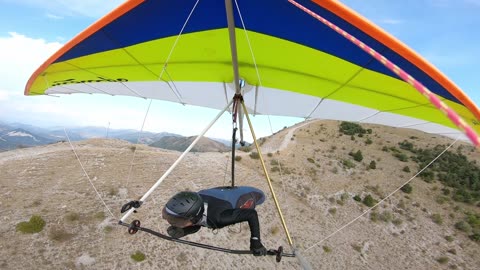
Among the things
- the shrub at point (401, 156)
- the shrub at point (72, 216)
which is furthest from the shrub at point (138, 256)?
the shrub at point (401, 156)

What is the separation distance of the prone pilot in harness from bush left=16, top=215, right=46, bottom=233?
1113 centimetres

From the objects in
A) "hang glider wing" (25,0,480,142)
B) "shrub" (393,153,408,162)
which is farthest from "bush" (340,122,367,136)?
"hang glider wing" (25,0,480,142)

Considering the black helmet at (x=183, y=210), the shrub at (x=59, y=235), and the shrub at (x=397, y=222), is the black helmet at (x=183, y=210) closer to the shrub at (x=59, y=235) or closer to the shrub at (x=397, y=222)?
the shrub at (x=59, y=235)

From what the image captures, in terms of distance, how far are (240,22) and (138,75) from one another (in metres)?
3.78

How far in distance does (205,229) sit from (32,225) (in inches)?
303

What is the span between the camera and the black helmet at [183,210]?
379cm

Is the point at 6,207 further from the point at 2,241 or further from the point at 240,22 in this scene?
the point at 240,22

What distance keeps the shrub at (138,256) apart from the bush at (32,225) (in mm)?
4119

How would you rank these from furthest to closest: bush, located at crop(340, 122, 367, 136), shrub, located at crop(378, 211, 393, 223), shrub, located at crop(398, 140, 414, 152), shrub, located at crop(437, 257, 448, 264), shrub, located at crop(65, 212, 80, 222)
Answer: bush, located at crop(340, 122, 367, 136), shrub, located at crop(398, 140, 414, 152), shrub, located at crop(378, 211, 393, 223), shrub, located at crop(437, 257, 448, 264), shrub, located at crop(65, 212, 80, 222)

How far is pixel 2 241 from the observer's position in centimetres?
1109

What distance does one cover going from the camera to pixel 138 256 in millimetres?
11930

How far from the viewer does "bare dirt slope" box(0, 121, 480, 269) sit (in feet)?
39.4

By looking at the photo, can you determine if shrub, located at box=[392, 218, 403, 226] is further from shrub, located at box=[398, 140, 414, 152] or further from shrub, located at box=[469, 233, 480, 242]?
shrub, located at box=[398, 140, 414, 152]

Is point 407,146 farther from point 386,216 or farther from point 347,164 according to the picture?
point 386,216
